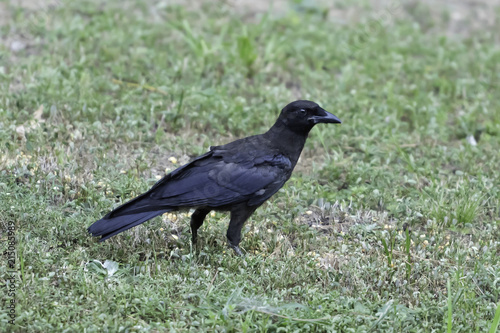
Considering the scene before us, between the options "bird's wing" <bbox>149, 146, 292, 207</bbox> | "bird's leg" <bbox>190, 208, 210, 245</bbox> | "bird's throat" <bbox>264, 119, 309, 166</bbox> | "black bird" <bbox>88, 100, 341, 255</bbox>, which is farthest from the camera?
"bird's throat" <bbox>264, 119, 309, 166</bbox>

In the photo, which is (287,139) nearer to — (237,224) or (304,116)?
(304,116)

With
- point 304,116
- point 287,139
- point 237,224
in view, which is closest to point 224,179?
point 237,224

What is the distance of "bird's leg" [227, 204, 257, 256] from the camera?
5223 millimetres

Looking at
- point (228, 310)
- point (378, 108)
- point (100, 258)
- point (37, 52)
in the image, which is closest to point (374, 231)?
point (228, 310)

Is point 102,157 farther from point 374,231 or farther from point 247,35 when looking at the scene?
point 247,35

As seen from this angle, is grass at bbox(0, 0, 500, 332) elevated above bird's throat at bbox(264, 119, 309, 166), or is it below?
below

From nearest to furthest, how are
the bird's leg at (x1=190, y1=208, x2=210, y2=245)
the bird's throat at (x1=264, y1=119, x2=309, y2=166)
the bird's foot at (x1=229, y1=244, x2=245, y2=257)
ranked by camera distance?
1. the bird's foot at (x1=229, y1=244, x2=245, y2=257)
2. the bird's leg at (x1=190, y1=208, x2=210, y2=245)
3. the bird's throat at (x1=264, y1=119, x2=309, y2=166)

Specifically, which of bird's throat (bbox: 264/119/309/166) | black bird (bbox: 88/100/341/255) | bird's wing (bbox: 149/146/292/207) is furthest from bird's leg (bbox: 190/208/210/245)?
bird's throat (bbox: 264/119/309/166)

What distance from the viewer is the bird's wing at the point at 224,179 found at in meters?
5.07

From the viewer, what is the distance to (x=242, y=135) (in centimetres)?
730

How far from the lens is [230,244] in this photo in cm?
530

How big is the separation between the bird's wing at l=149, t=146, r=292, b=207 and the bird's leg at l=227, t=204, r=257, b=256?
75 millimetres

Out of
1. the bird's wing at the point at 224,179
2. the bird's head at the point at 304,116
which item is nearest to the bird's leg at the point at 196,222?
the bird's wing at the point at 224,179

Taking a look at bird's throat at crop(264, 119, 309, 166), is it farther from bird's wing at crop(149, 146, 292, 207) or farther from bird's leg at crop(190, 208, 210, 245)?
bird's leg at crop(190, 208, 210, 245)
